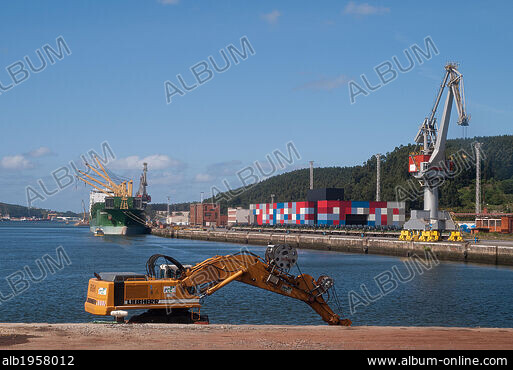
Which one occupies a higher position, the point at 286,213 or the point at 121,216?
the point at 286,213

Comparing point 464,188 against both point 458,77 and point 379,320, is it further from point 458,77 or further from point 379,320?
point 379,320

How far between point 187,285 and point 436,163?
65205 mm

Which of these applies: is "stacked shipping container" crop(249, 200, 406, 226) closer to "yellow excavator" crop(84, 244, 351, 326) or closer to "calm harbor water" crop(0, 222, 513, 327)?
"calm harbor water" crop(0, 222, 513, 327)

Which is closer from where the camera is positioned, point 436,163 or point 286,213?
point 436,163

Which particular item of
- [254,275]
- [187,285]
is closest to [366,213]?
[254,275]

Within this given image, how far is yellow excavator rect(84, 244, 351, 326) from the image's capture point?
19234 millimetres

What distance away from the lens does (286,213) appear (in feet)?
464

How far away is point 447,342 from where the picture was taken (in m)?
16.4

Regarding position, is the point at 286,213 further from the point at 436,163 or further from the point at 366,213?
the point at 436,163

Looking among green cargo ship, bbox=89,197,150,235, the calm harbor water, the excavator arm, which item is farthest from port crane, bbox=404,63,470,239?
green cargo ship, bbox=89,197,150,235

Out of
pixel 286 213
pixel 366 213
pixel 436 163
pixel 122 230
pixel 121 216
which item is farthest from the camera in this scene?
pixel 122 230

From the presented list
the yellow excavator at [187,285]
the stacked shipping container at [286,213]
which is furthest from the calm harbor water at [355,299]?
the stacked shipping container at [286,213]

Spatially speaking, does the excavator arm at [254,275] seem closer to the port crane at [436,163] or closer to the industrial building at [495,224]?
the port crane at [436,163]

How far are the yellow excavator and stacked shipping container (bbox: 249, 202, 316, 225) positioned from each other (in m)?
111
